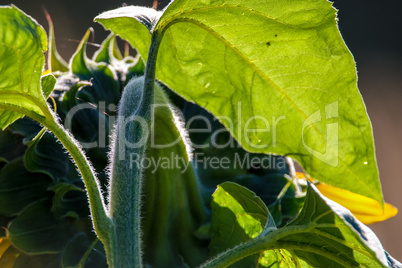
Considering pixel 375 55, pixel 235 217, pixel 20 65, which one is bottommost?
pixel 375 55

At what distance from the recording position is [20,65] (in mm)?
299

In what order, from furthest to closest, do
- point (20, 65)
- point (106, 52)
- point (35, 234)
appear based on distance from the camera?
point (106, 52) < point (35, 234) < point (20, 65)

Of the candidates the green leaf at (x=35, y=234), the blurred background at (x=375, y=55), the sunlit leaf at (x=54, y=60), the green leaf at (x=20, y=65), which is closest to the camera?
the green leaf at (x=20, y=65)

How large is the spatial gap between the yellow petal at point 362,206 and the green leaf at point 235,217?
0.22 metres

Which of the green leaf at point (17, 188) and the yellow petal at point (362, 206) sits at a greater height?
the green leaf at point (17, 188)

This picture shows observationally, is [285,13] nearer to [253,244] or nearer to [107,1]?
[253,244]

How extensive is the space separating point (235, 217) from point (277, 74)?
0.10 metres

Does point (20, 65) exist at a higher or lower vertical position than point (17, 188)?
higher

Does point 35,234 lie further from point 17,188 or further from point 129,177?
point 129,177

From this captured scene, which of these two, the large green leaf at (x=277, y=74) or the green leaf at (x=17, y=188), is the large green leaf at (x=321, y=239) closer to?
the large green leaf at (x=277, y=74)

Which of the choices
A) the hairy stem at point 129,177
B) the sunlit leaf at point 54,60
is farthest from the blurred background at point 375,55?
the hairy stem at point 129,177

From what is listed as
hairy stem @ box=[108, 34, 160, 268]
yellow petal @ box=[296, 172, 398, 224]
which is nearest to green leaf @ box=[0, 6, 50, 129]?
hairy stem @ box=[108, 34, 160, 268]

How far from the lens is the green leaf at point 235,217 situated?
37 centimetres

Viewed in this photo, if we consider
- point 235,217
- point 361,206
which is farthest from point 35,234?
point 361,206
